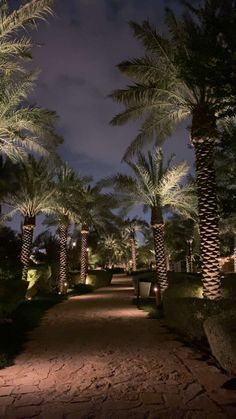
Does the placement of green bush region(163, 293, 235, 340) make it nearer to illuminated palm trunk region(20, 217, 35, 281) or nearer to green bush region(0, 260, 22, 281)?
green bush region(0, 260, 22, 281)

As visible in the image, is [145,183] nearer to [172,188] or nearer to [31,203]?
[172,188]

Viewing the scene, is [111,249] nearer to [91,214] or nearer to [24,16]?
[91,214]

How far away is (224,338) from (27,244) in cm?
1809

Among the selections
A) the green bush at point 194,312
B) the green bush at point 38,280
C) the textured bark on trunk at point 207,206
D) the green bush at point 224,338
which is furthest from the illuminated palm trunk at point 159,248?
the green bush at point 224,338

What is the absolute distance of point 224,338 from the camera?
277 inches

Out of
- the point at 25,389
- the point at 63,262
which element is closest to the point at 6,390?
the point at 25,389

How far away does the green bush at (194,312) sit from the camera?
10172mm

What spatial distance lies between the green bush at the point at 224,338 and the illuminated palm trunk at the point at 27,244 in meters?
16.7

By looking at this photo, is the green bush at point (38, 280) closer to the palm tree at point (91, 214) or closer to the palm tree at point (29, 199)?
the palm tree at point (29, 199)

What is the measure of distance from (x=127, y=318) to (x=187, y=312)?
5174 millimetres

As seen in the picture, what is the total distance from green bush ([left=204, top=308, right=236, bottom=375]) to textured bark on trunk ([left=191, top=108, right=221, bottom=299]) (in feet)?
19.4

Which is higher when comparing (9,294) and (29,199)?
(29,199)

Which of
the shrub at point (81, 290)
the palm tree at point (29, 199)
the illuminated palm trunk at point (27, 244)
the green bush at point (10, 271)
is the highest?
the palm tree at point (29, 199)

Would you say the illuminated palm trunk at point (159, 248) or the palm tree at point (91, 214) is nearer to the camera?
the illuminated palm trunk at point (159, 248)
